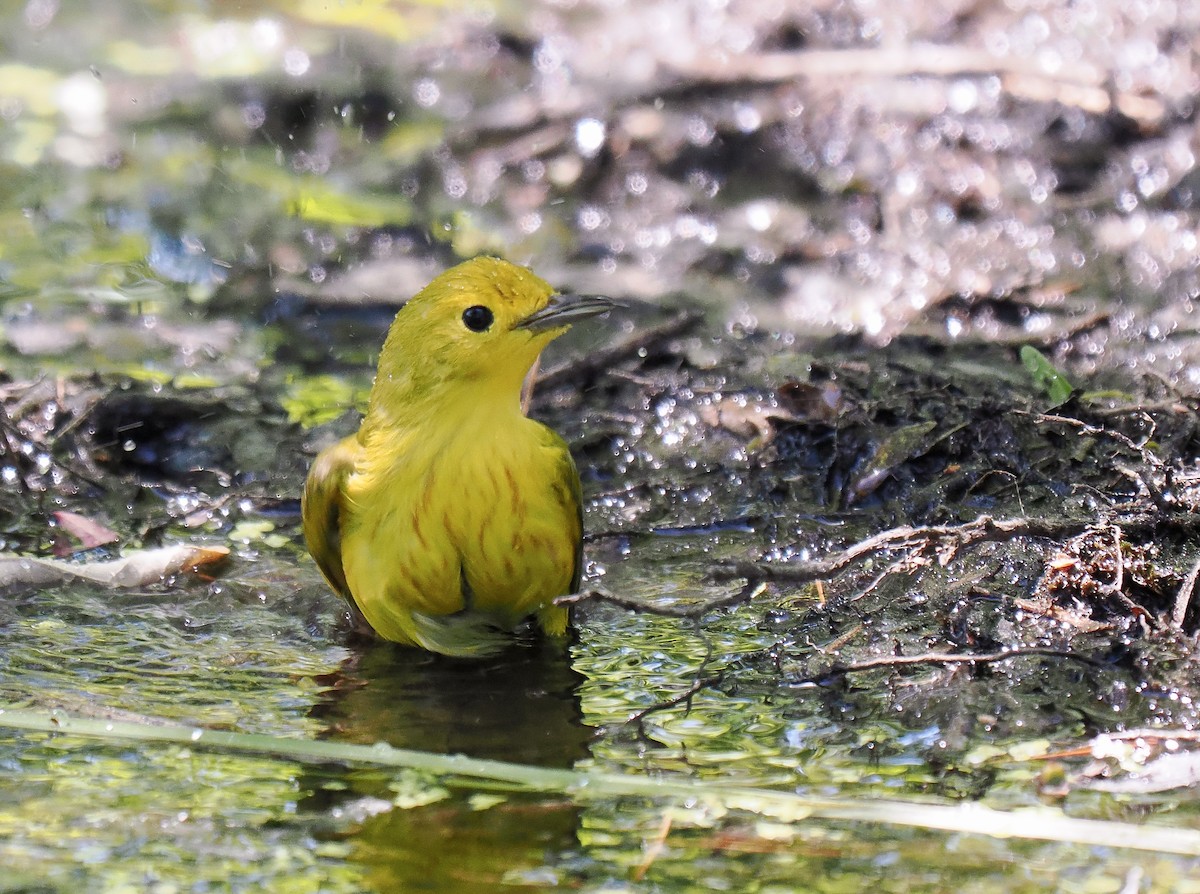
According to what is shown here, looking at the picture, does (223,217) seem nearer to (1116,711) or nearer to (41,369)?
(41,369)

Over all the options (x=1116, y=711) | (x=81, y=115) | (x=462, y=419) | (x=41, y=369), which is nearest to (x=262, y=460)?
(x=41, y=369)

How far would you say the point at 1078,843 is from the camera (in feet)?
10.9

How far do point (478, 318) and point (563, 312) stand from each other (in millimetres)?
239

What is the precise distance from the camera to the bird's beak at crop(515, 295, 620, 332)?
14.6 feet

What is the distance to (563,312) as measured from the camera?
4.46 m

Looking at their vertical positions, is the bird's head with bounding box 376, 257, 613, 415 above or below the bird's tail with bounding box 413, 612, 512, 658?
above

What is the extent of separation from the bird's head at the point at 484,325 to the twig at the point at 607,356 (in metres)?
2.13

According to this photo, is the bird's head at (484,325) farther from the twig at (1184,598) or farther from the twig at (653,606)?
the twig at (1184,598)

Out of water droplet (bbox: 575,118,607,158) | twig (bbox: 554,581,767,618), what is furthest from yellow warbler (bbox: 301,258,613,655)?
water droplet (bbox: 575,118,607,158)

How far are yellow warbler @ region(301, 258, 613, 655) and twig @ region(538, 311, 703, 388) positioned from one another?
2040 millimetres

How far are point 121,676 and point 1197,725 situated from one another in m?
2.80

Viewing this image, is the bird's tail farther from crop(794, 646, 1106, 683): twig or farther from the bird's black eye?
crop(794, 646, 1106, 683): twig

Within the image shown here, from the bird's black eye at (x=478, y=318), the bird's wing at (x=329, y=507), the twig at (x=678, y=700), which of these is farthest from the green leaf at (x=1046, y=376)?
the bird's wing at (x=329, y=507)

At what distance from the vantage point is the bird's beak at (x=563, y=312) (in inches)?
175
